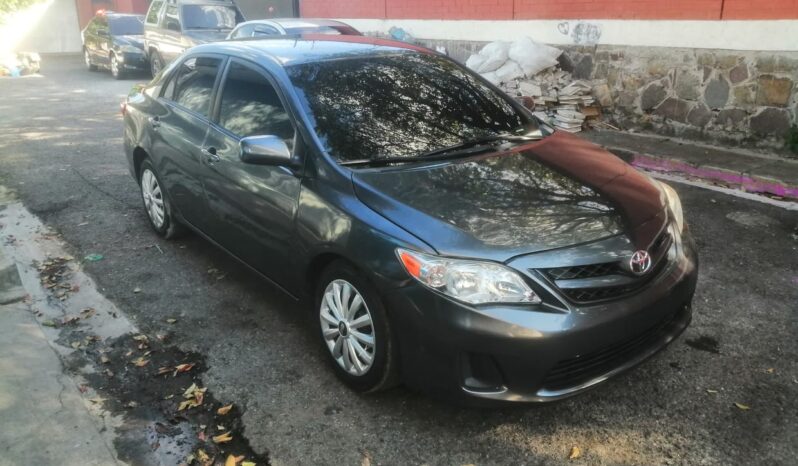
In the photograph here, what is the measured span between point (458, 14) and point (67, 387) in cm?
1008

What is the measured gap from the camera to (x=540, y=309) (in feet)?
8.64

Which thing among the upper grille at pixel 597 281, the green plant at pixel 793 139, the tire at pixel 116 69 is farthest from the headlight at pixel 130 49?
the upper grille at pixel 597 281

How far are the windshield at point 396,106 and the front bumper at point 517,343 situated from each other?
3.53 ft

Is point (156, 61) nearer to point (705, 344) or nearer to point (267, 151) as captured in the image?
point (267, 151)

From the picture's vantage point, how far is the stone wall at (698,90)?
23.8 ft

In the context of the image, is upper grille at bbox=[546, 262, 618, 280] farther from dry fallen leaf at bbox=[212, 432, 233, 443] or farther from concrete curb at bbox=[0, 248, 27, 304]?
concrete curb at bbox=[0, 248, 27, 304]

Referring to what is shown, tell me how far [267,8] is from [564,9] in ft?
43.1

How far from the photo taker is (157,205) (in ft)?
17.5

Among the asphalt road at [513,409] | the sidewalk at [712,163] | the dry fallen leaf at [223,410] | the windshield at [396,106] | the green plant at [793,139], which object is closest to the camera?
the asphalt road at [513,409]

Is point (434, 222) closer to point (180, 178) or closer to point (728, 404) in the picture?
point (728, 404)

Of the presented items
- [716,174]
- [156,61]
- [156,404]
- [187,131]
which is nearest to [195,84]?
[187,131]

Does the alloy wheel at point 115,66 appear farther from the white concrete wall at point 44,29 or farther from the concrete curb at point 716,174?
the concrete curb at point 716,174

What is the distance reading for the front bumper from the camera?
261 cm

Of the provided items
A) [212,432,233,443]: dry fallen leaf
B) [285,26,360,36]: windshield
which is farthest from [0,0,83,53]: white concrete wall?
[212,432,233,443]: dry fallen leaf
